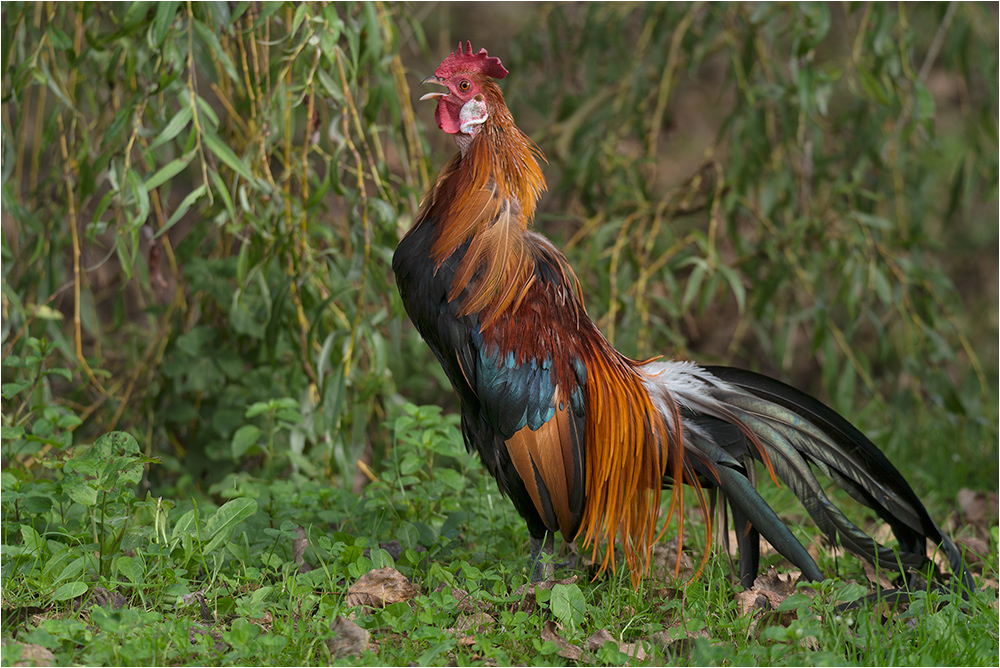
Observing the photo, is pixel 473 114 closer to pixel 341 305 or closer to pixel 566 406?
pixel 566 406

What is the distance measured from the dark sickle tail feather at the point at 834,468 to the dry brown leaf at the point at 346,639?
1.06 metres

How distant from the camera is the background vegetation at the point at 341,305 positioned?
2211 mm

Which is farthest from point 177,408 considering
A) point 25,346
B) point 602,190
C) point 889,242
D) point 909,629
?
point 889,242

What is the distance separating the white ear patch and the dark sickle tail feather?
1.06 m

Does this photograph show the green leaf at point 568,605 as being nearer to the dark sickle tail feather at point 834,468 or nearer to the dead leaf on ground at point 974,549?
the dark sickle tail feather at point 834,468

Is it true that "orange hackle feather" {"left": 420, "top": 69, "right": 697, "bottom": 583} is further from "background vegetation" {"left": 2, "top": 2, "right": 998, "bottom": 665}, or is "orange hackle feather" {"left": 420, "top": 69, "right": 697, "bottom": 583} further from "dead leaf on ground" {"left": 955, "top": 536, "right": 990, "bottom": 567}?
"dead leaf on ground" {"left": 955, "top": 536, "right": 990, "bottom": 567}

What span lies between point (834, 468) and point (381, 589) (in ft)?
4.49

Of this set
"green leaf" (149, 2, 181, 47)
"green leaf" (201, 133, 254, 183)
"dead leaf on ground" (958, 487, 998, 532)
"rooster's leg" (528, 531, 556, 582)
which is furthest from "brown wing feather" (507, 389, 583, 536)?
"dead leaf on ground" (958, 487, 998, 532)

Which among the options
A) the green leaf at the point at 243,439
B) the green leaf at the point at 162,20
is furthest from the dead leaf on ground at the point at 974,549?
the green leaf at the point at 162,20

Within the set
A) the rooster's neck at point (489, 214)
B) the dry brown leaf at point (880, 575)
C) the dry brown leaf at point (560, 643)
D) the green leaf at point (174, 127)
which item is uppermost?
the green leaf at point (174, 127)

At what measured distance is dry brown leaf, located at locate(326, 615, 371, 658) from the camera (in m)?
2.04

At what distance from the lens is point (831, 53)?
6.08 metres

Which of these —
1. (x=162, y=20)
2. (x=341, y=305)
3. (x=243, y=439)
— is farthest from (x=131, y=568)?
(x=162, y=20)

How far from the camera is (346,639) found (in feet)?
6.79
